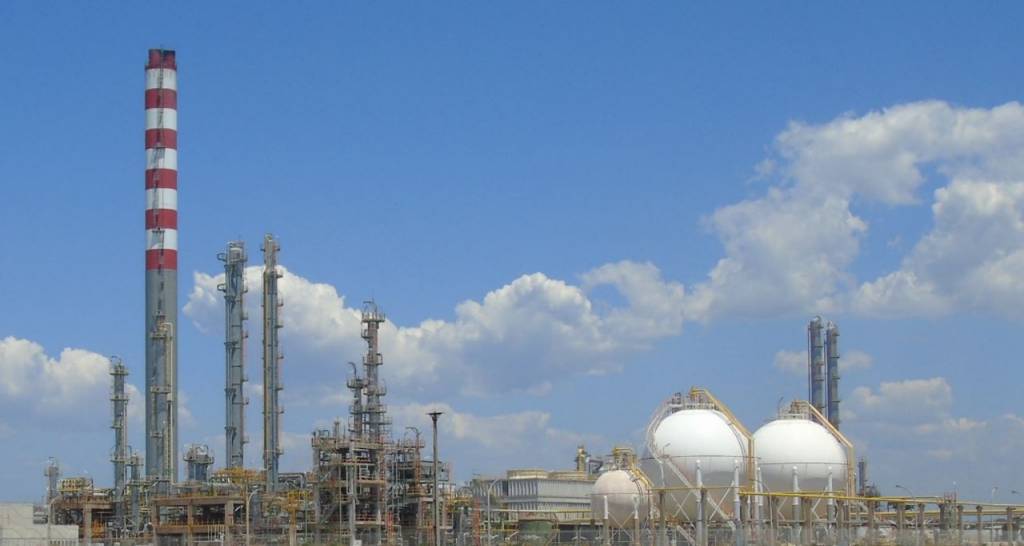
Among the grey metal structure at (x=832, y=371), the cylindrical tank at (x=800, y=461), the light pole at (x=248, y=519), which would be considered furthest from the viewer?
the grey metal structure at (x=832, y=371)

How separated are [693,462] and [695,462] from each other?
10 cm

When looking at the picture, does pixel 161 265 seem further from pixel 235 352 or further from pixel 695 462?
pixel 695 462

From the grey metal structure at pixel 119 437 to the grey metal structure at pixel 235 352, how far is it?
5516mm

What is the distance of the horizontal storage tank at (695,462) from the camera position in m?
56.3

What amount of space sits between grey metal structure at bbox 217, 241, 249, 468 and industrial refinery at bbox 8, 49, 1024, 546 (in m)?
0.08

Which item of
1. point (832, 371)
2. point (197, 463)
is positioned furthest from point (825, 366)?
point (197, 463)

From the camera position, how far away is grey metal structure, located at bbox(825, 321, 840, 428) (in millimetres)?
92938

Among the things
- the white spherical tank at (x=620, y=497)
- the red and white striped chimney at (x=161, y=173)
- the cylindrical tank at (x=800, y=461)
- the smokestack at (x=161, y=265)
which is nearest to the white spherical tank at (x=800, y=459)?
the cylindrical tank at (x=800, y=461)

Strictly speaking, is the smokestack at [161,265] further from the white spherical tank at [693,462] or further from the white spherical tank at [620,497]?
the white spherical tank at [693,462]

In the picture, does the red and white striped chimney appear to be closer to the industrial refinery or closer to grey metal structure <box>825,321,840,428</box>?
the industrial refinery

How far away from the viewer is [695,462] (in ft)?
185

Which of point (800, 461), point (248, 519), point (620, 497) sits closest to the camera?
point (800, 461)

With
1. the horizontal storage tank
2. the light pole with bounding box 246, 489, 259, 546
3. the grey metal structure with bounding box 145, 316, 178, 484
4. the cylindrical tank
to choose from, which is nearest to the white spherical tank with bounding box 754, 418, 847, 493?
the cylindrical tank

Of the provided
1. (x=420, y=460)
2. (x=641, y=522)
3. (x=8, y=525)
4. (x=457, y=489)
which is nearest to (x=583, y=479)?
(x=457, y=489)
